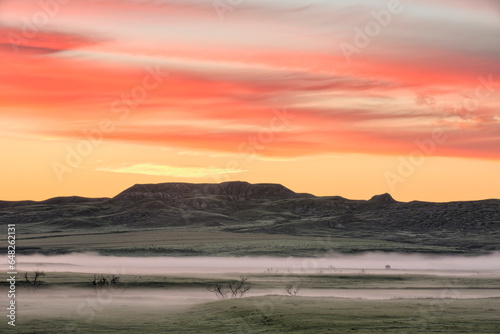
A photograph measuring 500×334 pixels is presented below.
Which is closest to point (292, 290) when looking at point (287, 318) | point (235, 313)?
point (235, 313)

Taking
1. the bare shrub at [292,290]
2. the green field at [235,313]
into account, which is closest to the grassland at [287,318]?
the green field at [235,313]

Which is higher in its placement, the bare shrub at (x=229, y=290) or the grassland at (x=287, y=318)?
the bare shrub at (x=229, y=290)

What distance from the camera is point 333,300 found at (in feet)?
226

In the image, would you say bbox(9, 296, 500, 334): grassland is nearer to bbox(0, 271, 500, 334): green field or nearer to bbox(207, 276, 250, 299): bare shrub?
bbox(0, 271, 500, 334): green field

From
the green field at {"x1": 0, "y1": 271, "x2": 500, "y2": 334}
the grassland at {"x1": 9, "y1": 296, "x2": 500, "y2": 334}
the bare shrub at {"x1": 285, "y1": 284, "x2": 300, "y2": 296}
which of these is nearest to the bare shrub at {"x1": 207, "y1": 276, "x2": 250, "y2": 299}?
the green field at {"x1": 0, "y1": 271, "x2": 500, "y2": 334}

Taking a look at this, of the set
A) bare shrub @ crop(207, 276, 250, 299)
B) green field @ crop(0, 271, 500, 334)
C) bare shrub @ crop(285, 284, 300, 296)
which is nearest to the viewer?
green field @ crop(0, 271, 500, 334)

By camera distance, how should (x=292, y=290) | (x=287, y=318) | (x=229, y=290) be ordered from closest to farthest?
1. (x=287, y=318)
2. (x=229, y=290)
3. (x=292, y=290)

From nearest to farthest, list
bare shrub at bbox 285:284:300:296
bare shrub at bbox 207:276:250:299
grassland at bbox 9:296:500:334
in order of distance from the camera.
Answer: grassland at bbox 9:296:500:334
bare shrub at bbox 207:276:250:299
bare shrub at bbox 285:284:300:296

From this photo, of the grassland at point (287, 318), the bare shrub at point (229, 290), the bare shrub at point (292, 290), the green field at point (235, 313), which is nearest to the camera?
the grassland at point (287, 318)

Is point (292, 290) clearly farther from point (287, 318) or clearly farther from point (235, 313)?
point (287, 318)

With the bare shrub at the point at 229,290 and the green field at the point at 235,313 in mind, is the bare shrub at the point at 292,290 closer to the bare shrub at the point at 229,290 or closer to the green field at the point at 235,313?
the green field at the point at 235,313

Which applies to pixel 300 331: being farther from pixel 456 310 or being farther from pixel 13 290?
pixel 13 290

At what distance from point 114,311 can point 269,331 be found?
18883 mm

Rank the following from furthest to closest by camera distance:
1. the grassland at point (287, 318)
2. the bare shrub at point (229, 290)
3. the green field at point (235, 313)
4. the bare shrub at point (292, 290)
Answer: the bare shrub at point (292, 290) < the bare shrub at point (229, 290) < the green field at point (235, 313) < the grassland at point (287, 318)
